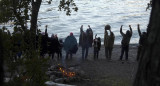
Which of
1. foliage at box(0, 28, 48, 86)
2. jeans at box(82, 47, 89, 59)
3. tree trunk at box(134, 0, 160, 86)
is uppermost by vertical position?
tree trunk at box(134, 0, 160, 86)

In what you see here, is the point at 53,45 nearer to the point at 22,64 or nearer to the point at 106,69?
the point at 106,69

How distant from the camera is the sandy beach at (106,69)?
1272 centimetres

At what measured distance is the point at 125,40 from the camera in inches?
659

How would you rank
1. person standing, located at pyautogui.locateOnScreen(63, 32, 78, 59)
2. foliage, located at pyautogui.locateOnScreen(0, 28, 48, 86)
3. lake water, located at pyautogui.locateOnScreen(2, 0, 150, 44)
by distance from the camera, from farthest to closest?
lake water, located at pyautogui.locateOnScreen(2, 0, 150, 44), person standing, located at pyautogui.locateOnScreen(63, 32, 78, 59), foliage, located at pyautogui.locateOnScreen(0, 28, 48, 86)

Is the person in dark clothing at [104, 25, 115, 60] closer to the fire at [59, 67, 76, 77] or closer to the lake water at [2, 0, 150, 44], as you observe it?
the fire at [59, 67, 76, 77]

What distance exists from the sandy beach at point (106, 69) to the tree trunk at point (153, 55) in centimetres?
875

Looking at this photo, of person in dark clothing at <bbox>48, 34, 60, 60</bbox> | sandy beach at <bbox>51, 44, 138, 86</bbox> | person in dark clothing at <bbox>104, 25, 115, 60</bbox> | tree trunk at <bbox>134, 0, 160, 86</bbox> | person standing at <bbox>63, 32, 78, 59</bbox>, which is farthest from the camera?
person in dark clothing at <bbox>104, 25, 115, 60</bbox>

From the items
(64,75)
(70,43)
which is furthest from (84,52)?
(64,75)

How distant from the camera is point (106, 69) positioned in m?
15.2

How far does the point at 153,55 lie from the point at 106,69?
11.7m

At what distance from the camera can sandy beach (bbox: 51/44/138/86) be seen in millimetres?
12719

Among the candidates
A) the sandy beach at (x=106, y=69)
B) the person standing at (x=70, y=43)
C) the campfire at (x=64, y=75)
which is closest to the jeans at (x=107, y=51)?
the sandy beach at (x=106, y=69)

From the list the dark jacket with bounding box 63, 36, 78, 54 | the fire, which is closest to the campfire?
the fire

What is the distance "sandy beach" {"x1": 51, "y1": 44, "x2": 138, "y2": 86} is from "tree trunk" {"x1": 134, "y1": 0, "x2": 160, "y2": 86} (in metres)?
8.75
